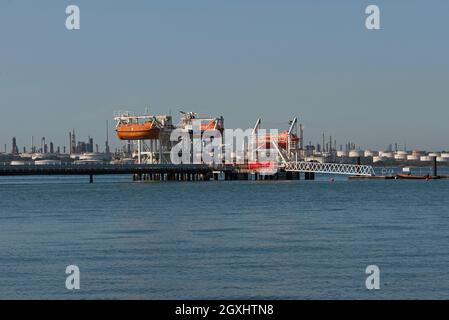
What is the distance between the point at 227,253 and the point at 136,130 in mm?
110138

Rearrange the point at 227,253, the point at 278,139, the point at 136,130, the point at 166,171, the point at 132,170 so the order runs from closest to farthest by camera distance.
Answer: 1. the point at 227,253
2. the point at 132,170
3. the point at 166,171
4. the point at 136,130
5. the point at 278,139

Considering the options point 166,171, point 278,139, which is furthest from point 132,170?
point 278,139

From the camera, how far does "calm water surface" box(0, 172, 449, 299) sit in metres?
26.8

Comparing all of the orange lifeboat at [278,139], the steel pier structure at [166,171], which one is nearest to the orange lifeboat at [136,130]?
the steel pier structure at [166,171]

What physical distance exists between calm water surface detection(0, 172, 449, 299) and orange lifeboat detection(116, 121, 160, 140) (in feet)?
259

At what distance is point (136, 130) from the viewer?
14462cm

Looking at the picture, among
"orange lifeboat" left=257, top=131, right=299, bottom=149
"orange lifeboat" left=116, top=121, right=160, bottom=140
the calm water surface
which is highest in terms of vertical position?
"orange lifeboat" left=116, top=121, right=160, bottom=140

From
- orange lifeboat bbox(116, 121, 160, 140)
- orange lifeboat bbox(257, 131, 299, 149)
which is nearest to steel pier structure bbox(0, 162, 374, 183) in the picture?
orange lifeboat bbox(116, 121, 160, 140)

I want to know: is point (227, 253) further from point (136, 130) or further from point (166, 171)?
point (136, 130)

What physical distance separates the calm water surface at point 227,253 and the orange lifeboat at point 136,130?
78820mm

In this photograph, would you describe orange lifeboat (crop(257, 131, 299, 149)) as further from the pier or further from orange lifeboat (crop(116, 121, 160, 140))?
orange lifeboat (crop(116, 121, 160, 140))

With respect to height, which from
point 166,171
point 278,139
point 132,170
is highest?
point 278,139

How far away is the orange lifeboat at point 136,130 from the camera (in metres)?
144
